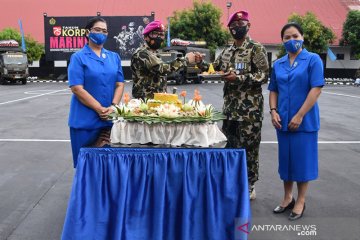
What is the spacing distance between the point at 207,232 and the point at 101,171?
0.96 m

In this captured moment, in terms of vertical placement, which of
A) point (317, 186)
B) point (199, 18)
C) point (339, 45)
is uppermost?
point (199, 18)

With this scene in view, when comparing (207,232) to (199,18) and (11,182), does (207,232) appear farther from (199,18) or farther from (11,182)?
(199,18)

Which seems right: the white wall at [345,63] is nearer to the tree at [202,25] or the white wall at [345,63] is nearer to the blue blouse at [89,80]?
the tree at [202,25]

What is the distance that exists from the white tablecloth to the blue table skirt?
15cm

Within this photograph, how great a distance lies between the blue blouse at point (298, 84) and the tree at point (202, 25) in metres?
31.3

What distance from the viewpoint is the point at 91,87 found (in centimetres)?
404

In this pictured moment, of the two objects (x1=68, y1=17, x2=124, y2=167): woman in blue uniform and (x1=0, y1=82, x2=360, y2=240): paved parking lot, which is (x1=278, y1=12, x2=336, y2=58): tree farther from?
(x1=68, y1=17, x2=124, y2=167): woman in blue uniform

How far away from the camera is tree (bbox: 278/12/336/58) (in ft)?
109

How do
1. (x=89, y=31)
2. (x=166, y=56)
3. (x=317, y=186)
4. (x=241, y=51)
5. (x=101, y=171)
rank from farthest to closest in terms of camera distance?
1. (x=166, y=56)
2. (x=317, y=186)
3. (x=241, y=51)
4. (x=89, y=31)
5. (x=101, y=171)

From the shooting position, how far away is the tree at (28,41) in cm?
3662

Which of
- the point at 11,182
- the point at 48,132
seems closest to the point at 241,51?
the point at 11,182

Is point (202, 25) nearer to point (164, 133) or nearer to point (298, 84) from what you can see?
point (298, 84)

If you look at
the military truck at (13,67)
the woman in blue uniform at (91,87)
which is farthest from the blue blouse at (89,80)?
the military truck at (13,67)

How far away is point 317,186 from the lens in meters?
5.64
